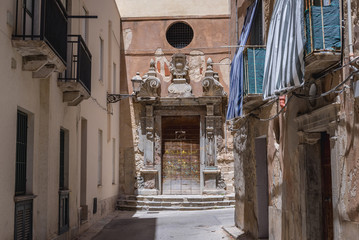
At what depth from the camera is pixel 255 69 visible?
360 inches

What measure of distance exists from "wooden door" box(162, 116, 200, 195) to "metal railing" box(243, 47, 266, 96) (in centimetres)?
996

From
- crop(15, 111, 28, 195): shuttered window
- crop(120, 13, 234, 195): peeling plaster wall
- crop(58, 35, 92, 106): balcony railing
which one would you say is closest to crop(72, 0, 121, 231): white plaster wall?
crop(120, 13, 234, 195): peeling plaster wall

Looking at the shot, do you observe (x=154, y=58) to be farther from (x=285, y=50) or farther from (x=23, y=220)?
(x=285, y=50)

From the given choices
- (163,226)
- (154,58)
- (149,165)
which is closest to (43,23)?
(163,226)

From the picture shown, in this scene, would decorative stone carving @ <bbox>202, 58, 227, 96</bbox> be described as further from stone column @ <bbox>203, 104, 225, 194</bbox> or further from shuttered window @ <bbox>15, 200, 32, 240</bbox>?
shuttered window @ <bbox>15, 200, 32, 240</bbox>

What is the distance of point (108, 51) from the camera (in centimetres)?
1681

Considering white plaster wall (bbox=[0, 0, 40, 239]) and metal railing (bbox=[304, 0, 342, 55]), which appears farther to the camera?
white plaster wall (bbox=[0, 0, 40, 239])

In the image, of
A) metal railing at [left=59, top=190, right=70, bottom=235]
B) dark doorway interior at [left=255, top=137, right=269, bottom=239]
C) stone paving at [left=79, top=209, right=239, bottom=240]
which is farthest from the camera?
stone paving at [left=79, top=209, right=239, bottom=240]

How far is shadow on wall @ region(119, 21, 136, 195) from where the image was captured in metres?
18.7

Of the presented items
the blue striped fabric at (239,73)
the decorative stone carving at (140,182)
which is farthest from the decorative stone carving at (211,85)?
the blue striped fabric at (239,73)

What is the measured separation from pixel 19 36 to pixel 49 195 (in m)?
3.23

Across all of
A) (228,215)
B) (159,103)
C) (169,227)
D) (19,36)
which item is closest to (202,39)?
(159,103)

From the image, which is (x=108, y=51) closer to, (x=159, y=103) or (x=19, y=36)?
(x=159, y=103)

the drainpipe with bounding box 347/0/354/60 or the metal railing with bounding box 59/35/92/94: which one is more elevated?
the metal railing with bounding box 59/35/92/94
